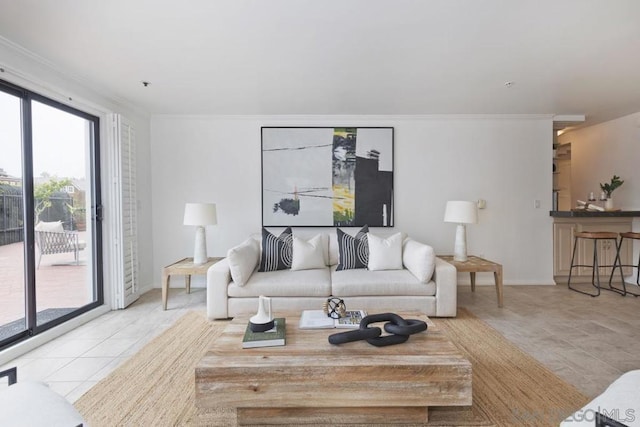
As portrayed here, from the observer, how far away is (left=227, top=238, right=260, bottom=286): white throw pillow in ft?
9.50

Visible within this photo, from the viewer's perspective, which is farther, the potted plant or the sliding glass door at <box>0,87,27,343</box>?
the potted plant

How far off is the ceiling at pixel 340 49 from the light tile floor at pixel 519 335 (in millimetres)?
2344

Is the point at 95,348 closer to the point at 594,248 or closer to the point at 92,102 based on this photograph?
the point at 92,102

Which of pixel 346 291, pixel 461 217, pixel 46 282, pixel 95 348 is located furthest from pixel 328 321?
pixel 46 282

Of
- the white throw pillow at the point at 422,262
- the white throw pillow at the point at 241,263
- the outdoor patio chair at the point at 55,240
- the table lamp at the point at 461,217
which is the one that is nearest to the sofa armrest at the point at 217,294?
the white throw pillow at the point at 241,263

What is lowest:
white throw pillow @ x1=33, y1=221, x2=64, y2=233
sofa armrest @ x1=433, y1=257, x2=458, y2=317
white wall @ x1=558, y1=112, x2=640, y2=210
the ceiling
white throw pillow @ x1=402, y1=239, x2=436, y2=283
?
sofa armrest @ x1=433, y1=257, x2=458, y2=317

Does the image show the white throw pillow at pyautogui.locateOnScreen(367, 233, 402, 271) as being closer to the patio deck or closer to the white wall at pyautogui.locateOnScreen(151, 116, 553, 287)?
the white wall at pyautogui.locateOnScreen(151, 116, 553, 287)

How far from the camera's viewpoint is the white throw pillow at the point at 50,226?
2598 millimetres

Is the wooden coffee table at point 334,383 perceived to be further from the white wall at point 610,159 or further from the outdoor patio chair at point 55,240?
the white wall at point 610,159

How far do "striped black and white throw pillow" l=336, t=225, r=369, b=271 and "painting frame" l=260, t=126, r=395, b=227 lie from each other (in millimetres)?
741

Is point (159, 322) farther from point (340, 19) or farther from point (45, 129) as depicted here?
point (340, 19)

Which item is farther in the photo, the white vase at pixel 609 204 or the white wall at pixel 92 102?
the white vase at pixel 609 204

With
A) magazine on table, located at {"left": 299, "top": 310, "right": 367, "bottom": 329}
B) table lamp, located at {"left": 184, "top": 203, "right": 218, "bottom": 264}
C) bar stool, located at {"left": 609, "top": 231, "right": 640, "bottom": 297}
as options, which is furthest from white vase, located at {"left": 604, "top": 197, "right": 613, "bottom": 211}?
table lamp, located at {"left": 184, "top": 203, "right": 218, "bottom": 264}

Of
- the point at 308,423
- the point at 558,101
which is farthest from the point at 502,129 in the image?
the point at 308,423
